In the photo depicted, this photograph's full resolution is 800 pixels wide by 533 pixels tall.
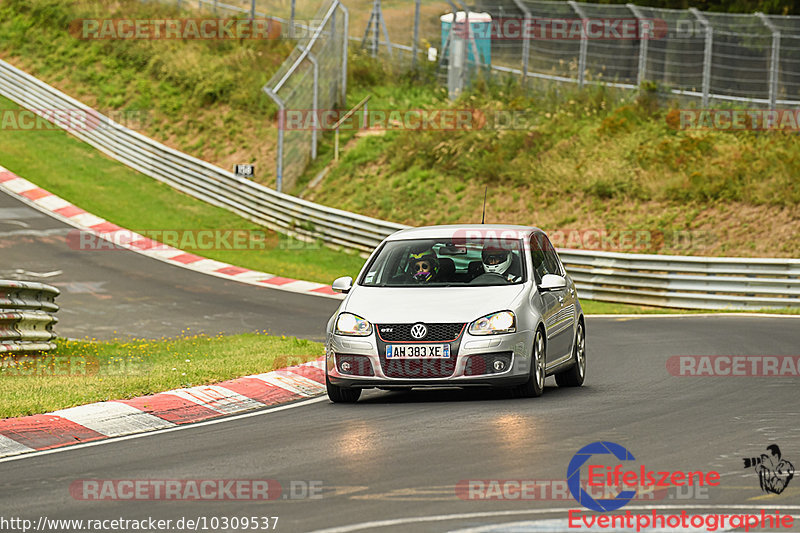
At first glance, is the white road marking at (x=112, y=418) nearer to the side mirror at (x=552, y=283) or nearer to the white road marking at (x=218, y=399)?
the white road marking at (x=218, y=399)

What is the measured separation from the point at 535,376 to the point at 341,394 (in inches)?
70.3

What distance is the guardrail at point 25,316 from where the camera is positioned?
13750 millimetres

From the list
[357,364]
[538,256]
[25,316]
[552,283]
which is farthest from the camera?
[25,316]

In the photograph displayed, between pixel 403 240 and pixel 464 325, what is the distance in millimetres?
1669

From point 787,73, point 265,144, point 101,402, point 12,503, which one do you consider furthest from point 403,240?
point 265,144

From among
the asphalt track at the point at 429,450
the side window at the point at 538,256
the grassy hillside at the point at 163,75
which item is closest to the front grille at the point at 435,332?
the asphalt track at the point at 429,450

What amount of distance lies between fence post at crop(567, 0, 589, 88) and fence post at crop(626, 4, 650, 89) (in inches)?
59.8

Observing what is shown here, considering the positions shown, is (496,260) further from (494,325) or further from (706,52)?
(706,52)

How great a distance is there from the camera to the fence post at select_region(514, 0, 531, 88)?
111 ft

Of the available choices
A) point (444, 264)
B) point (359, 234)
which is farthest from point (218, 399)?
point (359, 234)

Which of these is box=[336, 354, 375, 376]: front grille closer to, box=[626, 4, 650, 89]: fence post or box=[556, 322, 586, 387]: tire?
box=[556, 322, 586, 387]: tire

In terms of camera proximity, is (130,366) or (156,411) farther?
(130,366)

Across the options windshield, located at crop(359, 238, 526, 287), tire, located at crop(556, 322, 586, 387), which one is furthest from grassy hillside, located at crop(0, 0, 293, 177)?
windshield, located at crop(359, 238, 526, 287)

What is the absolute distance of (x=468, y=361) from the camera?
10.6 m
